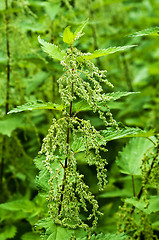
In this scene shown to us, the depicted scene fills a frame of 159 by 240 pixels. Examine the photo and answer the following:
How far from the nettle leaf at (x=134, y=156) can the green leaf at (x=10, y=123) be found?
35.9 inches

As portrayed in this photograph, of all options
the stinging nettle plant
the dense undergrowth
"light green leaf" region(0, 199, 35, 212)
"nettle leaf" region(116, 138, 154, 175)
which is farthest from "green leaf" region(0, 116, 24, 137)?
the stinging nettle plant

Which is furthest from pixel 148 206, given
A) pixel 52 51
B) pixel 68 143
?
pixel 52 51

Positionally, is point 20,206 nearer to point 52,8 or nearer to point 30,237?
point 30,237

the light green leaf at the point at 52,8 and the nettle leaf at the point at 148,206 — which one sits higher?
the light green leaf at the point at 52,8

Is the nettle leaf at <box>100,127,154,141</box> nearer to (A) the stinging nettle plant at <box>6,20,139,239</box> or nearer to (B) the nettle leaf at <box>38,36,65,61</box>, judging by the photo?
(A) the stinging nettle plant at <box>6,20,139,239</box>

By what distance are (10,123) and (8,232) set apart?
858 mm

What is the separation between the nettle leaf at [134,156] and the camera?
2.10 meters

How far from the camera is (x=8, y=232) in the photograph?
233 cm

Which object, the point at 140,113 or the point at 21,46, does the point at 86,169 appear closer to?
the point at 21,46

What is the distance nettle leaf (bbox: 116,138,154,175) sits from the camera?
2.10 meters

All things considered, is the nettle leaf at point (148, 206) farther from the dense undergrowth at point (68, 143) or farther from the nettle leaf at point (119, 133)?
the nettle leaf at point (119, 133)

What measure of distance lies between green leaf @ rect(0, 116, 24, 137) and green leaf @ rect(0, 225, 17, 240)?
718 mm

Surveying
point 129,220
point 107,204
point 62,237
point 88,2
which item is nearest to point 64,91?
point 62,237

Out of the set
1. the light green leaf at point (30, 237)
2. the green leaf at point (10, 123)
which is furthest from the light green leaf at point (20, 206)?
the green leaf at point (10, 123)
